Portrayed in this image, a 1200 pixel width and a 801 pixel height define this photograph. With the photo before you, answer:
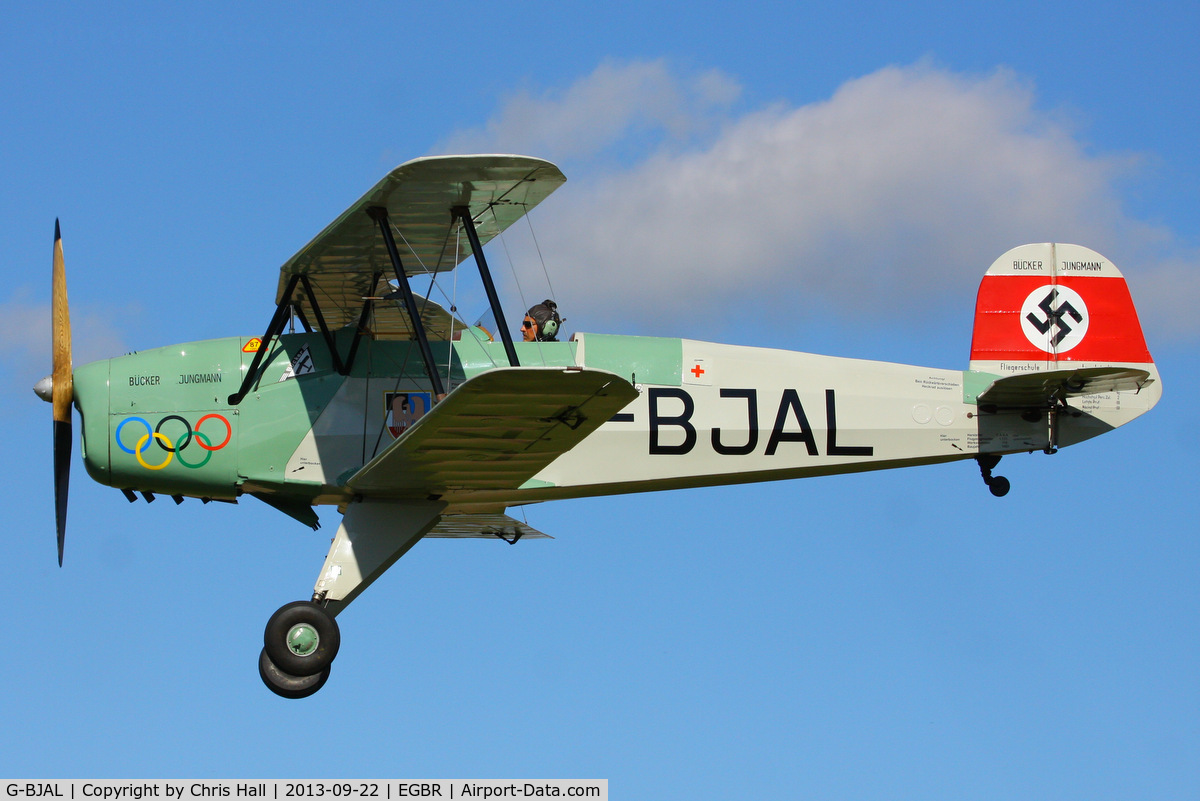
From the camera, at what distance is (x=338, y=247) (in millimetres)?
10562

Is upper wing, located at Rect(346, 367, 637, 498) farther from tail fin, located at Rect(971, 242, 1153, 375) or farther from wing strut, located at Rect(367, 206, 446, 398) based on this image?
tail fin, located at Rect(971, 242, 1153, 375)

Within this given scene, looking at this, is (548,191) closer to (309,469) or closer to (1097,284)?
(309,469)

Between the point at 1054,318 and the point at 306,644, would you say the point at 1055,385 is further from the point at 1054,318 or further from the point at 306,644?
the point at 306,644

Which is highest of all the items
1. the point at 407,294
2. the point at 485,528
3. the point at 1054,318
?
the point at 1054,318

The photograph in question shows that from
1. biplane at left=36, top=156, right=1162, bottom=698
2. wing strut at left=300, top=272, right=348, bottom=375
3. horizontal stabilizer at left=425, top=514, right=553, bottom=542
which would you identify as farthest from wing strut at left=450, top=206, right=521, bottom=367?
horizontal stabilizer at left=425, top=514, right=553, bottom=542

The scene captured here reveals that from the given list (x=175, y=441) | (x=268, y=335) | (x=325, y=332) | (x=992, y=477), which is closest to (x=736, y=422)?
(x=992, y=477)

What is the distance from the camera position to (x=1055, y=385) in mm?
11688

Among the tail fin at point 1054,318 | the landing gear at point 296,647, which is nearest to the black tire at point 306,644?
the landing gear at point 296,647

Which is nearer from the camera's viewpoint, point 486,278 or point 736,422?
point 486,278

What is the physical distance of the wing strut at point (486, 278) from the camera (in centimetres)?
995

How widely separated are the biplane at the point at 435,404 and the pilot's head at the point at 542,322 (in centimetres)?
20

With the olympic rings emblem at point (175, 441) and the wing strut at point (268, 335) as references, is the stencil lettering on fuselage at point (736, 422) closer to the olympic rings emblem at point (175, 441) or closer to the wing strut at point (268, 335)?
the wing strut at point (268, 335)

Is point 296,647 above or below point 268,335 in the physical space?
below

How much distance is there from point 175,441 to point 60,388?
1.01 metres
